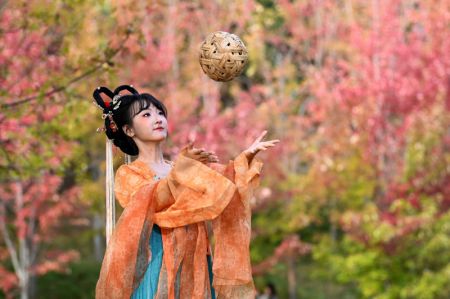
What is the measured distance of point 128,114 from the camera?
5543 mm

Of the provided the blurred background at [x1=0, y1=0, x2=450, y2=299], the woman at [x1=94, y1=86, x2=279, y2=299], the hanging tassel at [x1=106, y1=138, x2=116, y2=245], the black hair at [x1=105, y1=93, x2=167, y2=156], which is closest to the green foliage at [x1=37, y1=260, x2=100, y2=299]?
the blurred background at [x1=0, y1=0, x2=450, y2=299]

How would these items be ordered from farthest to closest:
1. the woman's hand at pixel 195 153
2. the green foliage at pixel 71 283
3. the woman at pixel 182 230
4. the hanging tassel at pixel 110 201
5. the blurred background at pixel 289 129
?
1. the green foliage at pixel 71 283
2. the blurred background at pixel 289 129
3. the hanging tassel at pixel 110 201
4. the woman at pixel 182 230
5. the woman's hand at pixel 195 153

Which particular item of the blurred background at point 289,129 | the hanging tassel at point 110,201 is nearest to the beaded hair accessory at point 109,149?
the hanging tassel at point 110,201

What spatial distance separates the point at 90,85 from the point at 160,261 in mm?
5254

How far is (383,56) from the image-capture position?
1534 centimetres

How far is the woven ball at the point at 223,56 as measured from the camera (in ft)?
17.9

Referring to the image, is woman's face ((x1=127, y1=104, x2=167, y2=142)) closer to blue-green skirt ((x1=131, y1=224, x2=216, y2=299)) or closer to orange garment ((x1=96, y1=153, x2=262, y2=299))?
orange garment ((x1=96, y1=153, x2=262, y2=299))

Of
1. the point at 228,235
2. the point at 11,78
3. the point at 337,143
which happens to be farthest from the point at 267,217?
the point at 228,235

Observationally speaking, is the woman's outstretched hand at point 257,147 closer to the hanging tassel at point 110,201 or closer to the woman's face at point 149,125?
the woman's face at point 149,125

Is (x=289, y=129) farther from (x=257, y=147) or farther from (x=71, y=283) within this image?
(x=257, y=147)

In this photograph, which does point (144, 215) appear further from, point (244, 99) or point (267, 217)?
point (244, 99)

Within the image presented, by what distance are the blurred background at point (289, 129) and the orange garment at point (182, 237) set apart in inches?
165

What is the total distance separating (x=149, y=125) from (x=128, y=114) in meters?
0.16

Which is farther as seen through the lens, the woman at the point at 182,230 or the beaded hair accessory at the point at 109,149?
the beaded hair accessory at the point at 109,149
